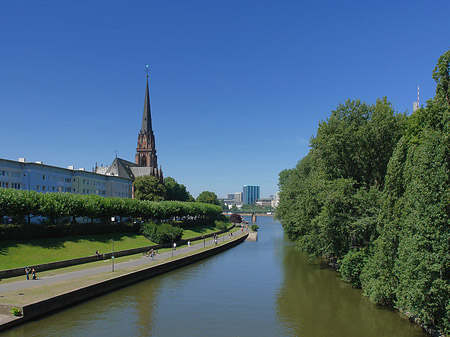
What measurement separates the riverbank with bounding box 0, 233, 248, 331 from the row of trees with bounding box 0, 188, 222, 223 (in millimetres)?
14011

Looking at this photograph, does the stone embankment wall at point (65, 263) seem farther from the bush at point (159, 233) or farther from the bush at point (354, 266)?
the bush at point (354, 266)

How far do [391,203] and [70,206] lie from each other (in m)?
42.7

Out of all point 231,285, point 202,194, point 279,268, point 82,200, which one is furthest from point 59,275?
point 202,194

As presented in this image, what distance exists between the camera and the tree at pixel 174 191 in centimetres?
15250

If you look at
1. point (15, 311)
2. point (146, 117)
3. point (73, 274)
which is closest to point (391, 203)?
point (15, 311)

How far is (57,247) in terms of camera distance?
152 ft

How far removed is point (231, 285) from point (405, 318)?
56.1ft

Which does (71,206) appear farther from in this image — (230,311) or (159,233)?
(230,311)

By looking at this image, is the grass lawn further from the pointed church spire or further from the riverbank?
the pointed church spire

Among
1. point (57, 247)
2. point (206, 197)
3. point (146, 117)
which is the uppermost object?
point (146, 117)

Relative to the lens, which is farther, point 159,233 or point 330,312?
point 159,233

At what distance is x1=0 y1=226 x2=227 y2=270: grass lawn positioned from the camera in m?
39.4

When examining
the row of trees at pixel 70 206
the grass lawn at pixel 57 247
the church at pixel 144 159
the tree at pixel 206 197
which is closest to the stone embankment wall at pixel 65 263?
the grass lawn at pixel 57 247

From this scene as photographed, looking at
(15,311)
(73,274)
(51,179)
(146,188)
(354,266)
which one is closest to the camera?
(15,311)
